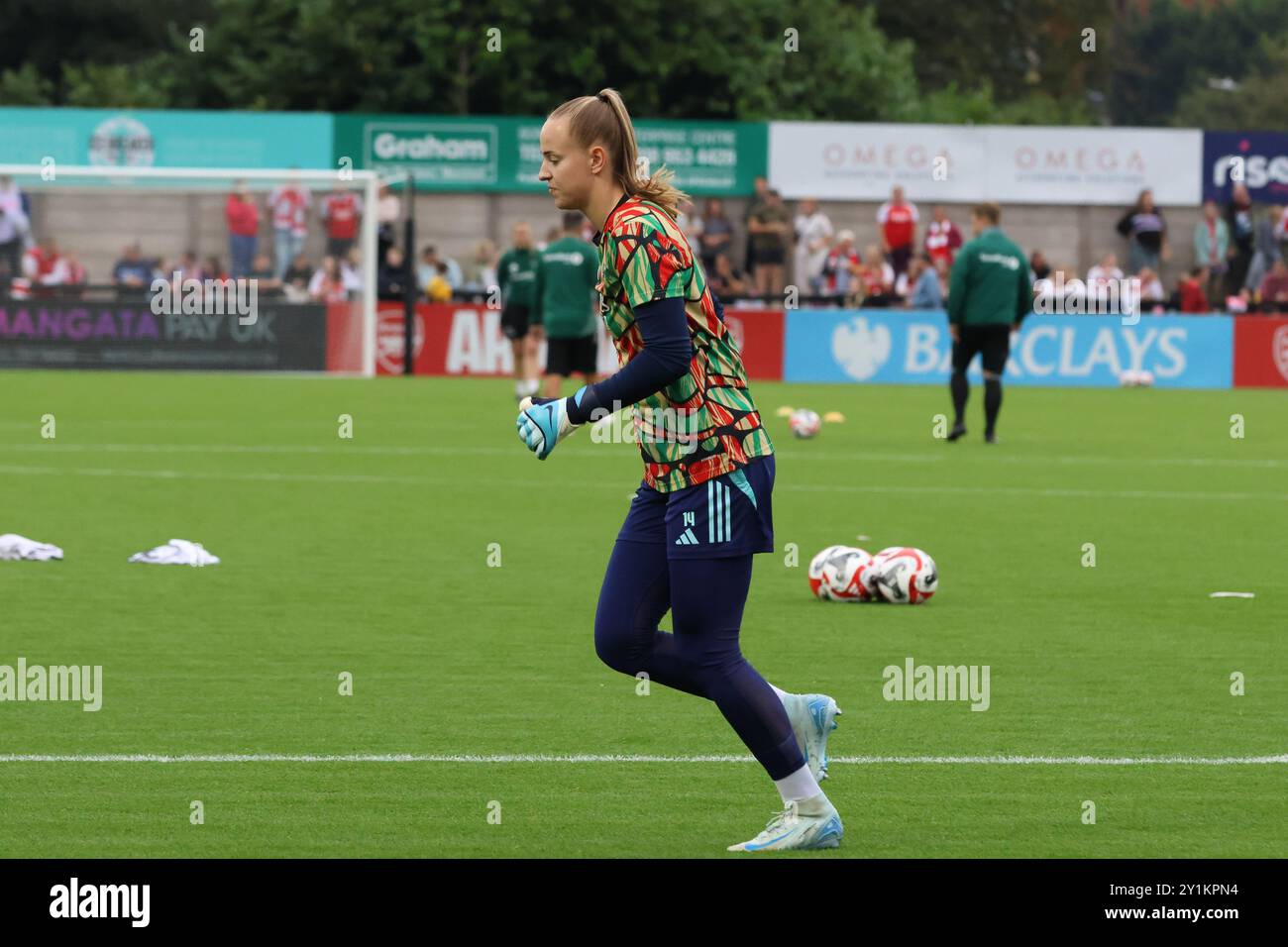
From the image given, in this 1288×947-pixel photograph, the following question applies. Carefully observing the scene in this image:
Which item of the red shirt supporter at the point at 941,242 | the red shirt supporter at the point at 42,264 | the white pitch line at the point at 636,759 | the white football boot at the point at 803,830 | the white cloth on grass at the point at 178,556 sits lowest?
the white pitch line at the point at 636,759

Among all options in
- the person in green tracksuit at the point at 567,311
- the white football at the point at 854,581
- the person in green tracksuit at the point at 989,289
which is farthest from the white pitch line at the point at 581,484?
the person in green tracksuit at the point at 567,311

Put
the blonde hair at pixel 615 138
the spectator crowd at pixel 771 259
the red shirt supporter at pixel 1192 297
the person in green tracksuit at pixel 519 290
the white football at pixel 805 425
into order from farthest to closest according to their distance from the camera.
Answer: the red shirt supporter at pixel 1192 297
the spectator crowd at pixel 771 259
the person in green tracksuit at pixel 519 290
the white football at pixel 805 425
the blonde hair at pixel 615 138

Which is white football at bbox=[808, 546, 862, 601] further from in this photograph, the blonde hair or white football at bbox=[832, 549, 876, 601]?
the blonde hair

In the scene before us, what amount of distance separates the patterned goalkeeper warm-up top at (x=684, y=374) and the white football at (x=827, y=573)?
5.67 m

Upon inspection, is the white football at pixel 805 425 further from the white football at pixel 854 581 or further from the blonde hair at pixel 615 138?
the blonde hair at pixel 615 138

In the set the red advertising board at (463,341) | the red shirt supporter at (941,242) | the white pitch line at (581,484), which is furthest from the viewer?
the red shirt supporter at (941,242)

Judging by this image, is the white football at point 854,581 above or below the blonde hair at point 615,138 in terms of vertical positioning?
below

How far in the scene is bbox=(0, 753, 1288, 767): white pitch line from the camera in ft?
25.5

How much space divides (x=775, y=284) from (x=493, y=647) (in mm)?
27945

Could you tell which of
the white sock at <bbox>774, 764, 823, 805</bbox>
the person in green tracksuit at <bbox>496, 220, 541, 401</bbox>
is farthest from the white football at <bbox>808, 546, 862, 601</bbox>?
the person in green tracksuit at <bbox>496, 220, 541, 401</bbox>

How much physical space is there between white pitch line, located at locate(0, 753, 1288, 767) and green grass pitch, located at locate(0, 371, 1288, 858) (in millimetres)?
47

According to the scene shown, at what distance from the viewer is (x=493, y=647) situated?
407 inches

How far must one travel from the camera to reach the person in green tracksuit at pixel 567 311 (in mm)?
25812

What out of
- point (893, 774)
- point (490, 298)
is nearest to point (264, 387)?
point (490, 298)
